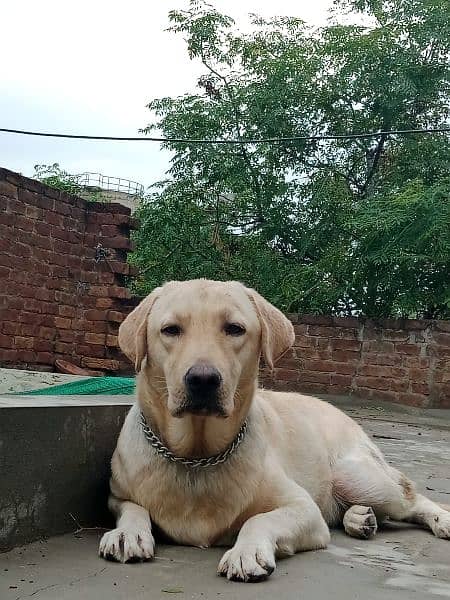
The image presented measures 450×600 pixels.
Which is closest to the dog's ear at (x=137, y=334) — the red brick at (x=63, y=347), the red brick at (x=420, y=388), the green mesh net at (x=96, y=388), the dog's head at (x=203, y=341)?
the dog's head at (x=203, y=341)

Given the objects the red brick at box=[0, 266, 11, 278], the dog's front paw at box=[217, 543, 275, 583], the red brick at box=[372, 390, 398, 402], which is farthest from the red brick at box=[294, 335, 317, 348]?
the dog's front paw at box=[217, 543, 275, 583]

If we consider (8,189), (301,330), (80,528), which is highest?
(8,189)

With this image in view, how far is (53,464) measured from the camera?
287 centimetres

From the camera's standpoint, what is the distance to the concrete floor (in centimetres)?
222

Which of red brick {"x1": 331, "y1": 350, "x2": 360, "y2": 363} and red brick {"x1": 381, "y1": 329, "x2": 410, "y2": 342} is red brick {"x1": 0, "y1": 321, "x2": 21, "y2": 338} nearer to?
red brick {"x1": 331, "y1": 350, "x2": 360, "y2": 363}

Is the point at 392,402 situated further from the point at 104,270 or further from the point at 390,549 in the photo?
the point at 390,549

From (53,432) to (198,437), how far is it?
56cm

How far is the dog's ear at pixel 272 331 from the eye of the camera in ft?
9.74

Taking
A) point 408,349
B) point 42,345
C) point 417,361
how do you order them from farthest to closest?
point 408,349 < point 417,361 < point 42,345

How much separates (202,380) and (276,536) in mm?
619

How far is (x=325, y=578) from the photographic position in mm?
2465

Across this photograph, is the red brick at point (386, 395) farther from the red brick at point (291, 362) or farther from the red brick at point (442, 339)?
the red brick at point (291, 362)

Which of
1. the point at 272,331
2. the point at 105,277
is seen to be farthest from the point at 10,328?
the point at 272,331

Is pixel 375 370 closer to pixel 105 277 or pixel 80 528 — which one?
pixel 105 277
